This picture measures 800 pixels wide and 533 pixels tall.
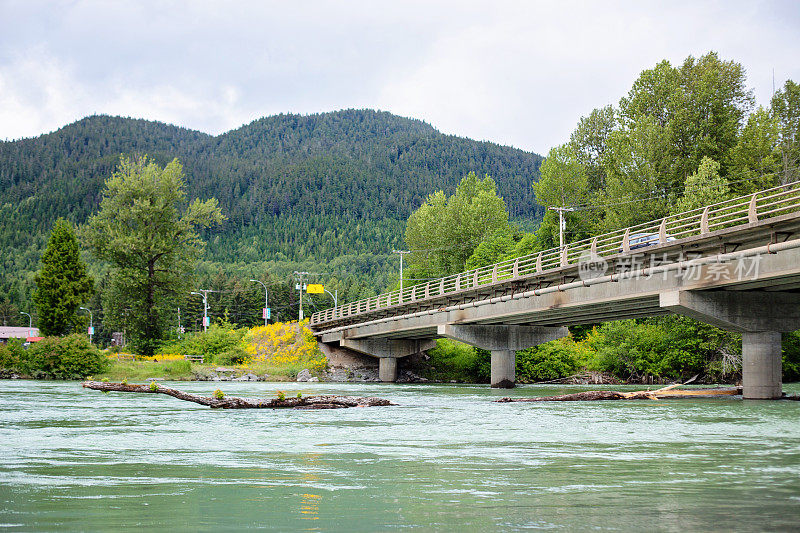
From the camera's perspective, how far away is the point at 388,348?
2714 inches

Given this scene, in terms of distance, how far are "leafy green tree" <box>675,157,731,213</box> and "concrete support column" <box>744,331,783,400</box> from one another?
2224 centimetres

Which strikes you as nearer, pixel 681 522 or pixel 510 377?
pixel 681 522

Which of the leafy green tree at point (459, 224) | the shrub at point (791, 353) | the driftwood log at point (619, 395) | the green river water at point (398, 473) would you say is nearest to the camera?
the green river water at point (398, 473)

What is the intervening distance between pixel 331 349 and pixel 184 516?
65.7 m

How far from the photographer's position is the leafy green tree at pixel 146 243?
67.2 metres

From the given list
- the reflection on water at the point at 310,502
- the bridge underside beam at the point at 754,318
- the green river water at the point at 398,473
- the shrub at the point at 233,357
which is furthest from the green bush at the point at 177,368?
the reflection on water at the point at 310,502

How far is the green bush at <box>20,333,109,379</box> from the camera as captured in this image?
2317 inches

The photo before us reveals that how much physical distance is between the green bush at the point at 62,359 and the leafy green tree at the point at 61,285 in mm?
8465

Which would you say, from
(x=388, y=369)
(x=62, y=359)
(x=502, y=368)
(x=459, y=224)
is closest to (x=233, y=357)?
(x=388, y=369)

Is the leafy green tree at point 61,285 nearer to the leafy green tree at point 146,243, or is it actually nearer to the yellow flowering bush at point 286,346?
the leafy green tree at point 146,243

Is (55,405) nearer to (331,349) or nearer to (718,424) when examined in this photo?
(718,424)

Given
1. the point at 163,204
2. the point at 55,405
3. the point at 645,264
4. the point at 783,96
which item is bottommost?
the point at 55,405

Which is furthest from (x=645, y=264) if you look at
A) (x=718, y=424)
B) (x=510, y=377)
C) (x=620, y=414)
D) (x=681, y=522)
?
(x=681, y=522)

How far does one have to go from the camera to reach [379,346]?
68.8 meters
